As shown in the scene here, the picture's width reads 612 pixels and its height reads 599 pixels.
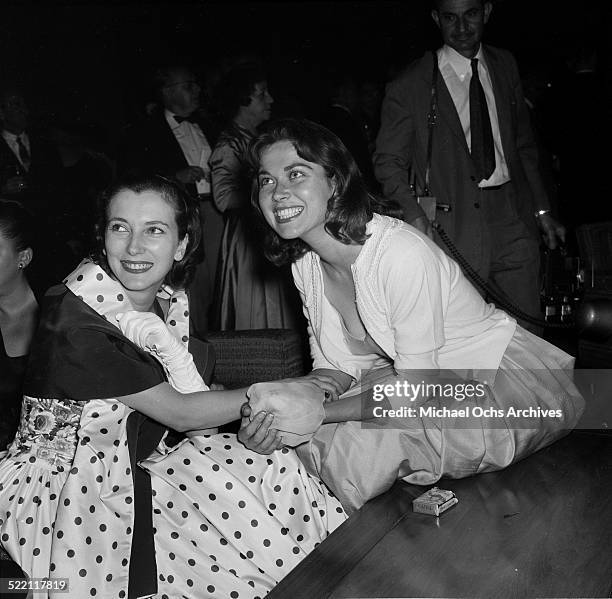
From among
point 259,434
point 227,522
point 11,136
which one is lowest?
point 227,522

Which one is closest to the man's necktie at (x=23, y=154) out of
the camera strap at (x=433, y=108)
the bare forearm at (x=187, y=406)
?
the camera strap at (x=433, y=108)

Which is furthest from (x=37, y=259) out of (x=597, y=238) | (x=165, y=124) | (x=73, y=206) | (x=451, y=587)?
(x=451, y=587)

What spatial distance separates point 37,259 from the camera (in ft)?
8.24

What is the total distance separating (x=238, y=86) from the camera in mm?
2822

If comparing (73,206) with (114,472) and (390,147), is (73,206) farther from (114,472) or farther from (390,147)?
(114,472)

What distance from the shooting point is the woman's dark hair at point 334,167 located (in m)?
1.46

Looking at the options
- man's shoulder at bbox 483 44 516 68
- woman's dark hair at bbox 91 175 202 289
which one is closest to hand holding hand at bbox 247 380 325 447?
woman's dark hair at bbox 91 175 202 289

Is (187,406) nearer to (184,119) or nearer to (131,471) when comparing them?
(131,471)

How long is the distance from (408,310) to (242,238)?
1442 millimetres

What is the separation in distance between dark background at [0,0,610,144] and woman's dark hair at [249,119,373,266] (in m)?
2.12

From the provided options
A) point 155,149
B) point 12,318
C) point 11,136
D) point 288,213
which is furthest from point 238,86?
point 288,213

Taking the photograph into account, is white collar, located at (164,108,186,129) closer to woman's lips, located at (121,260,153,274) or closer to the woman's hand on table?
woman's lips, located at (121,260,153,274)

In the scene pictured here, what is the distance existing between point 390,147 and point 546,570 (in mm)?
1587

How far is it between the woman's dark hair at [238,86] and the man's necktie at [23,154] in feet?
2.61
